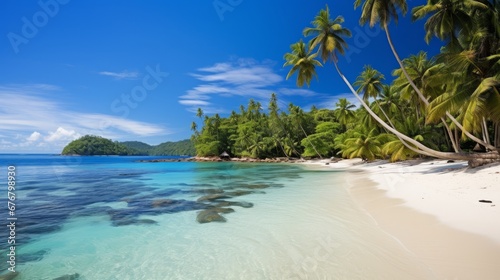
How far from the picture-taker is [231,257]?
18.7 ft

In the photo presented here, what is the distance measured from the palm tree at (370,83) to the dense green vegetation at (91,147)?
598 feet

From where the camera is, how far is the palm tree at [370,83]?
105 feet

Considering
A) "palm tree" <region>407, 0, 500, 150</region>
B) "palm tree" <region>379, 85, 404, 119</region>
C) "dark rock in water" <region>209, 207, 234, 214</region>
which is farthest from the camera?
"palm tree" <region>379, 85, 404, 119</region>

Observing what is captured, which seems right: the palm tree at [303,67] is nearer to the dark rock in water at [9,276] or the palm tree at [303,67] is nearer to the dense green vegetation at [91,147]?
the dark rock in water at [9,276]

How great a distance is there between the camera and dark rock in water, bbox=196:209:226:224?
873 centimetres

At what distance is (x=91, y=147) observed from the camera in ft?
568

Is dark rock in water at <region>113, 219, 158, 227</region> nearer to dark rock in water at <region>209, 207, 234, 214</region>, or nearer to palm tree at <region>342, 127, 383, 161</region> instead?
dark rock in water at <region>209, 207, 234, 214</region>

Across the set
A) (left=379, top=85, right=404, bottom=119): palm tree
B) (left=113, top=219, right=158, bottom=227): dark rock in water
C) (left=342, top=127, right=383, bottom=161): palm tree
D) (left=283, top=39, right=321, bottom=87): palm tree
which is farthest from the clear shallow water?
(left=379, top=85, right=404, bottom=119): palm tree

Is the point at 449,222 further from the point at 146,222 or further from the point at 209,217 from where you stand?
the point at 146,222

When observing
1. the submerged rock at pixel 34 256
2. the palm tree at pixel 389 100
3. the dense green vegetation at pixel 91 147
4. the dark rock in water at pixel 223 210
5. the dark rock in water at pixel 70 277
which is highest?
the dense green vegetation at pixel 91 147

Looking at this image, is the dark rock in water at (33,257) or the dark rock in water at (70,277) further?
the dark rock in water at (33,257)

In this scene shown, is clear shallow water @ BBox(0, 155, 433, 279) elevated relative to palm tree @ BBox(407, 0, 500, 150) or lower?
lower

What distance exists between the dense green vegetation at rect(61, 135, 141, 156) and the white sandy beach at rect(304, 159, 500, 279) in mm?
194118

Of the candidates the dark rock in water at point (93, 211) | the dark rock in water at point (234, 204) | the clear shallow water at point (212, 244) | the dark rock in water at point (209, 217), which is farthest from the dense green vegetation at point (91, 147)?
the dark rock in water at point (209, 217)
